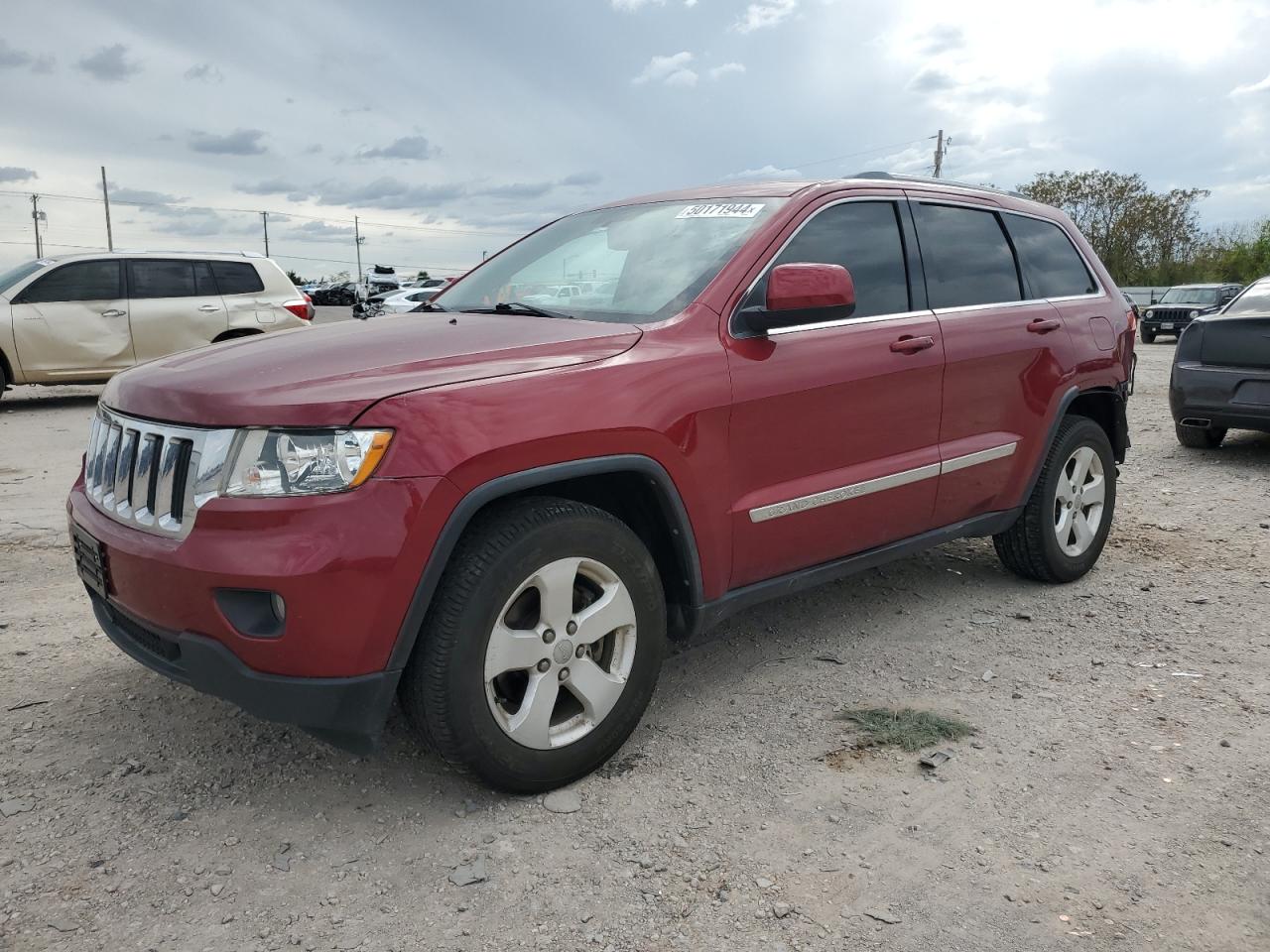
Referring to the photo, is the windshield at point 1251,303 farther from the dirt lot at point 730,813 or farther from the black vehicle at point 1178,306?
the black vehicle at point 1178,306

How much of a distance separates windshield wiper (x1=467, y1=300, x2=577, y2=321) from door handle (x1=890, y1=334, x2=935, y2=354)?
4.04 ft

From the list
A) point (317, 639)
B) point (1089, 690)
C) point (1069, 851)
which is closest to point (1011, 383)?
point (1089, 690)

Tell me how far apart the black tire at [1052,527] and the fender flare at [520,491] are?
2.16 metres

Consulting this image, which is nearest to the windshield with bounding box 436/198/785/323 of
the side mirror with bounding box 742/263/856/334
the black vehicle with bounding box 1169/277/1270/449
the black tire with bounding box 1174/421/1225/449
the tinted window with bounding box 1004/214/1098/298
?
the side mirror with bounding box 742/263/856/334

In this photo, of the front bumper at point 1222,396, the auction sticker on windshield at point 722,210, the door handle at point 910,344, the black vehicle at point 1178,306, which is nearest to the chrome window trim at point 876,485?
the door handle at point 910,344

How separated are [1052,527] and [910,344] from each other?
1411mm

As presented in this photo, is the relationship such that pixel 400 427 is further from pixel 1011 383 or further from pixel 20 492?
pixel 20 492

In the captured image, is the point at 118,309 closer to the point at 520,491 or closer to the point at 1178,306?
the point at 520,491

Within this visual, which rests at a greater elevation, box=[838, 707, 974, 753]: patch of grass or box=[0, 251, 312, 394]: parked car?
box=[0, 251, 312, 394]: parked car

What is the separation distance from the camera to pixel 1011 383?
4305mm

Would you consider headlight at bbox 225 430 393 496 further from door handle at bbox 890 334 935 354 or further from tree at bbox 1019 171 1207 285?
tree at bbox 1019 171 1207 285

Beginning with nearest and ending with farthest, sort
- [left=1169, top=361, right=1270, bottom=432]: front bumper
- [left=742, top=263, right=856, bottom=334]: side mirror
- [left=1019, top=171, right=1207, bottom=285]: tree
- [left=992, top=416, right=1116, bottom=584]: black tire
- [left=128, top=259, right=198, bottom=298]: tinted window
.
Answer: [left=742, top=263, right=856, bottom=334]: side mirror → [left=992, top=416, right=1116, bottom=584]: black tire → [left=1169, top=361, right=1270, bottom=432]: front bumper → [left=128, top=259, right=198, bottom=298]: tinted window → [left=1019, top=171, right=1207, bottom=285]: tree

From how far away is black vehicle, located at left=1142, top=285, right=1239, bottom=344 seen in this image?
2617cm

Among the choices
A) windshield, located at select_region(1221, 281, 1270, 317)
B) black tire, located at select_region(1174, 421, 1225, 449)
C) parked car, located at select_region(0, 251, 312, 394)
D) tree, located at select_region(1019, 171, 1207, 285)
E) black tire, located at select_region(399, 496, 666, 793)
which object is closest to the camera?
black tire, located at select_region(399, 496, 666, 793)
